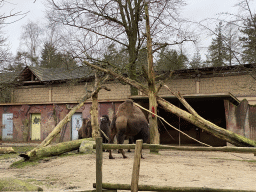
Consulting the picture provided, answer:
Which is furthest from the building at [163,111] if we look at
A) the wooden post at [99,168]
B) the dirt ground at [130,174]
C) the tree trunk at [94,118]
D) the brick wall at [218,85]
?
the wooden post at [99,168]

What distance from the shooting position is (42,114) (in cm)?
1950

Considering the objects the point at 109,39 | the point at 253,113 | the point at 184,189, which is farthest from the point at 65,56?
the point at 184,189

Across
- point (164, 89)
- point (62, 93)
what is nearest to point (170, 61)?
point (164, 89)

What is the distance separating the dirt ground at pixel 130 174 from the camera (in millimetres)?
5809

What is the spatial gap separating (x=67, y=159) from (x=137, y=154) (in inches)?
211

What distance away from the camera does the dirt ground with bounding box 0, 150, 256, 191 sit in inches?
229

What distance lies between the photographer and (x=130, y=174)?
22.2 ft

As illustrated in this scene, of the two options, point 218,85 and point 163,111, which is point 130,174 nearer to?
point 163,111

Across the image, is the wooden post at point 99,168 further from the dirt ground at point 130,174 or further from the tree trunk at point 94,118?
the tree trunk at point 94,118

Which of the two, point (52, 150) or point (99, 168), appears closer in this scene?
point (99, 168)

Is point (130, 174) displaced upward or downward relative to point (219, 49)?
downward

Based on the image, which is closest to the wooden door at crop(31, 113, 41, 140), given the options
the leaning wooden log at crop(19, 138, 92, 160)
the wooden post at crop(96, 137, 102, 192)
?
the leaning wooden log at crop(19, 138, 92, 160)

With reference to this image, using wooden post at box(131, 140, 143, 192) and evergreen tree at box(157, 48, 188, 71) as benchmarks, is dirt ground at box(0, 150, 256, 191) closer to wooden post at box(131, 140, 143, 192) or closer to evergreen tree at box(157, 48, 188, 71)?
wooden post at box(131, 140, 143, 192)

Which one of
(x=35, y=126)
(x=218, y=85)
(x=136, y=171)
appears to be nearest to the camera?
(x=136, y=171)
